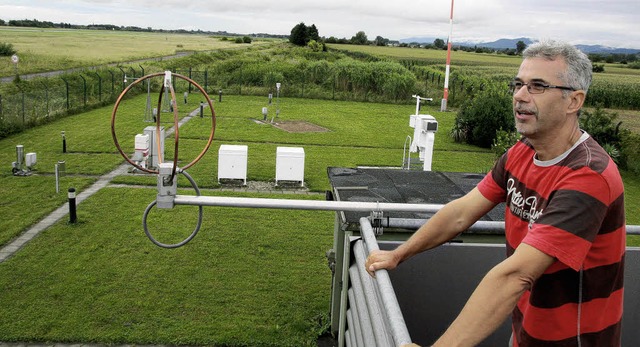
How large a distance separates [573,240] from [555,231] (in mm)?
65

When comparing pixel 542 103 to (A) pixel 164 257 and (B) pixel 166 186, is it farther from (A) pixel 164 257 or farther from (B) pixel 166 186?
(A) pixel 164 257

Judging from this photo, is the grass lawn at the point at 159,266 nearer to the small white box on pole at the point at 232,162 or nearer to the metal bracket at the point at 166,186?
A: the small white box on pole at the point at 232,162

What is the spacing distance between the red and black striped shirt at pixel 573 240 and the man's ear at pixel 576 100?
11cm

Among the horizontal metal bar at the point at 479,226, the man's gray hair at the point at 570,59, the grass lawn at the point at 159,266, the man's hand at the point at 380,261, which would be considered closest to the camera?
the man's gray hair at the point at 570,59

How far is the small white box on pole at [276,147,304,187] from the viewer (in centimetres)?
1284

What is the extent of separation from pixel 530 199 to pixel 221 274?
6.65 meters

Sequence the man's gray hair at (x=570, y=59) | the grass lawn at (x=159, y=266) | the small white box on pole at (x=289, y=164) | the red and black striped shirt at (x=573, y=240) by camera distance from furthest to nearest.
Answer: the small white box on pole at (x=289, y=164), the grass lawn at (x=159, y=266), the man's gray hair at (x=570, y=59), the red and black striped shirt at (x=573, y=240)

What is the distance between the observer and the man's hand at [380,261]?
2299mm

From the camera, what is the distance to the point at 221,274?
8.39 meters

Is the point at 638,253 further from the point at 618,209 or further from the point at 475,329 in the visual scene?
the point at 475,329

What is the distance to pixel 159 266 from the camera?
8.61 meters

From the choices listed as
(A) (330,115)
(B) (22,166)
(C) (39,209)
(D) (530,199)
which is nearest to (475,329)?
(D) (530,199)

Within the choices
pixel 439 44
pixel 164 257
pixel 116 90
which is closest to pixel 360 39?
pixel 439 44

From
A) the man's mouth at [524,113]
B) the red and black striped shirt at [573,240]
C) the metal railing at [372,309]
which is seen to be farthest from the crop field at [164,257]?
the man's mouth at [524,113]
